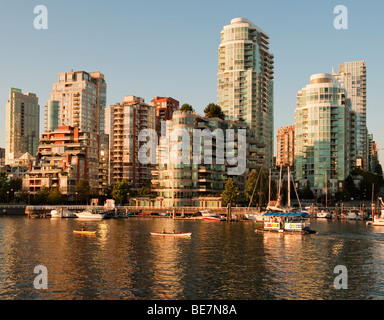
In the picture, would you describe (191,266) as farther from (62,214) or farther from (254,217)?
(62,214)

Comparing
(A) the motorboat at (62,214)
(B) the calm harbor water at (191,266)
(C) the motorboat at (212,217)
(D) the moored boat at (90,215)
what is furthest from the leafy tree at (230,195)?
(B) the calm harbor water at (191,266)

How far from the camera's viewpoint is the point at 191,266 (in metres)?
67.1

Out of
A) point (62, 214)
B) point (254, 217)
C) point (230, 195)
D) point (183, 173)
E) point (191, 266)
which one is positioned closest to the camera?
point (191, 266)

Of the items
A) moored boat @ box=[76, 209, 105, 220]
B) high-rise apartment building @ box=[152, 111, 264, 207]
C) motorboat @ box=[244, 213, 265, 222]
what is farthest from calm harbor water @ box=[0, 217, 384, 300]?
high-rise apartment building @ box=[152, 111, 264, 207]

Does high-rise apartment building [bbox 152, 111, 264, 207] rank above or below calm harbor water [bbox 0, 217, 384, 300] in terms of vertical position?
above

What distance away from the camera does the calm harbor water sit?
51781mm

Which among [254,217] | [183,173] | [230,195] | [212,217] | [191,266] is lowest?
[212,217]

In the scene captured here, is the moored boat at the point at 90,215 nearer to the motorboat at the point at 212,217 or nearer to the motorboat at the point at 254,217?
the motorboat at the point at 212,217

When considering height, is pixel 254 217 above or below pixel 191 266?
below

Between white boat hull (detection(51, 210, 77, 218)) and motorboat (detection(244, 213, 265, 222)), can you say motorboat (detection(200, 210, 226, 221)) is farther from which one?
white boat hull (detection(51, 210, 77, 218))

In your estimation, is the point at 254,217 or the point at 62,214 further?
the point at 62,214

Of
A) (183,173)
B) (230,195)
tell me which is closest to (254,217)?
(230,195)

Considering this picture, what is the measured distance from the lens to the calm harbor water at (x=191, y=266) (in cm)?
5178

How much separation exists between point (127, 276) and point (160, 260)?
12.7 metres
